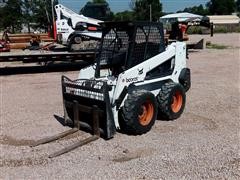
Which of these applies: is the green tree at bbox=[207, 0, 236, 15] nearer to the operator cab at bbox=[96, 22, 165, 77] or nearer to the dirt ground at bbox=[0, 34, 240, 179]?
the dirt ground at bbox=[0, 34, 240, 179]

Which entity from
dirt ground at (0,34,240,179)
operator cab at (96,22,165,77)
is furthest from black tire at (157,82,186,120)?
operator cab at (96,22,165,77)

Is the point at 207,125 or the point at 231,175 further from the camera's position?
the point at 207,125

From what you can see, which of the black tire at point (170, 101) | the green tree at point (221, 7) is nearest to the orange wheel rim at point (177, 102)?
the black tire at point (170, 101)

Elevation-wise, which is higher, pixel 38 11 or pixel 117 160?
pixel 38 11

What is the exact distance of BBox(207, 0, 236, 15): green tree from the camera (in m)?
122

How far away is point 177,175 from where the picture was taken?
18.2ft

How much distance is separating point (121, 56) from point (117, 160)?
250 cm

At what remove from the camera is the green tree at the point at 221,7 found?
12179 centimetres

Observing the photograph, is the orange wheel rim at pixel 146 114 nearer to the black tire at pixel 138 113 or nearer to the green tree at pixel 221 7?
the black tire at pixel 138 113

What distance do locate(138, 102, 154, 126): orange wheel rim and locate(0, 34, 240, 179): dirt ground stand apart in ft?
0.72

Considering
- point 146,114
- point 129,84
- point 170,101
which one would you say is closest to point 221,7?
point 170,101

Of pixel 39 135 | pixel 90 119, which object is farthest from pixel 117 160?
pixel 39 135

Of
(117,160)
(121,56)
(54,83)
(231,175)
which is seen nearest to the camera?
(231,175)

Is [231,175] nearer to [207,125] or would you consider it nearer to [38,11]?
[207,125]
